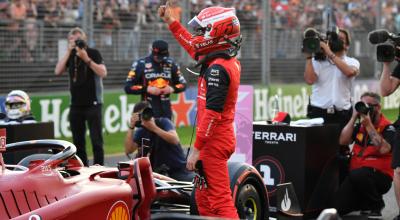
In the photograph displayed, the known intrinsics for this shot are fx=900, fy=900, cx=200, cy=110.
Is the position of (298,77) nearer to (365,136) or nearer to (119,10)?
(119,10)

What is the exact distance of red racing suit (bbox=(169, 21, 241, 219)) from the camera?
584cm

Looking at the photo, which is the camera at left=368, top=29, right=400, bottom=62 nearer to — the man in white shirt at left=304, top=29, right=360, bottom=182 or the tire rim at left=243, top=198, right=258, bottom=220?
the man in white shirt at left=304, top=29, right=360, bottom=182

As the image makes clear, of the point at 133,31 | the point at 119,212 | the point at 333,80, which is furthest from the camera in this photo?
the point at 133,31

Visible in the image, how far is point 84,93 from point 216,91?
18.0 feet

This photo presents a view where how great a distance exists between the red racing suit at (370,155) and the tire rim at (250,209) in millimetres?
2006

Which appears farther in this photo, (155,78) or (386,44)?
(155,78)

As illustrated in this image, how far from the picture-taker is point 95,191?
548 centimetres

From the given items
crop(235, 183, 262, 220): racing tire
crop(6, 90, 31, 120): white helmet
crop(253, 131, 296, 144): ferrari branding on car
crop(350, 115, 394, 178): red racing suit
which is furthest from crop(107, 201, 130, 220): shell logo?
crop(6, 90, 31, 120): white helmet

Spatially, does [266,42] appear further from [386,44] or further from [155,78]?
[386,44]

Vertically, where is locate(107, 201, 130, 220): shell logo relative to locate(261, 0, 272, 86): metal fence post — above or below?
below

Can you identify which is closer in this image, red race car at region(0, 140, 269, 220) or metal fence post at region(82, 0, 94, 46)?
red race car at region(0, 140, 269, 220)

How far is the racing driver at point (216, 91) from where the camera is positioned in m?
5.91

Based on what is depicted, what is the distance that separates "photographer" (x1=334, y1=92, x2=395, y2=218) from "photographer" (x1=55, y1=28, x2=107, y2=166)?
3672mm

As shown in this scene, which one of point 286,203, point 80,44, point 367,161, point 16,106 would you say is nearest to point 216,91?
point 286,203
